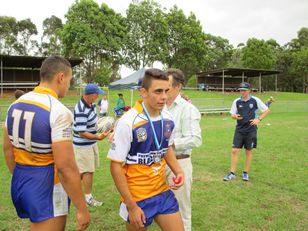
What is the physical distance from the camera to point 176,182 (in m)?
2.91

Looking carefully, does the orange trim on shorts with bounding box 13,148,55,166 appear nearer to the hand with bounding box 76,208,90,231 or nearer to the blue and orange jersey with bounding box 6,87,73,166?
the blue and orange jersey with bounding box 6,87,73,166

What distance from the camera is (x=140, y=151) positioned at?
2.72m

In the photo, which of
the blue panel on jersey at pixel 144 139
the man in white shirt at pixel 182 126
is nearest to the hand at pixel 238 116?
the man in white shirt at pixel 182 126

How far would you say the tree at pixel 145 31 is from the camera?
48281 mm

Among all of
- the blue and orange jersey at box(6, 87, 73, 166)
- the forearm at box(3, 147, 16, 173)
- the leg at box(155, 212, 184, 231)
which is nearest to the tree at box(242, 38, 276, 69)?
the leg at box(155, 212, 184, 231)

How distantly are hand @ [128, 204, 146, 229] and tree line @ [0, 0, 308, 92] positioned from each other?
139ft

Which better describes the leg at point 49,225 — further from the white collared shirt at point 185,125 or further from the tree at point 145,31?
the tree at point 145,31

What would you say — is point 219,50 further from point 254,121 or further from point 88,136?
point 88,136

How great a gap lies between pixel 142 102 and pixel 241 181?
499 centimetres

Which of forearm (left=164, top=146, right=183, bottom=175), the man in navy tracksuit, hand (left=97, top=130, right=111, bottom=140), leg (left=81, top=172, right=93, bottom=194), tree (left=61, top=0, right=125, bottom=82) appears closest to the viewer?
forearm (left=164, top=146, right=183, bottom=175)

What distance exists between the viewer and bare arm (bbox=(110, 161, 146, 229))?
8.55 ft

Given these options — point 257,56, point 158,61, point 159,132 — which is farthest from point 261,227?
point 257,56

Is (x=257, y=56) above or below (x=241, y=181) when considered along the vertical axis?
above

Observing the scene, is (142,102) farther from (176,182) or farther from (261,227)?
(261,227)
